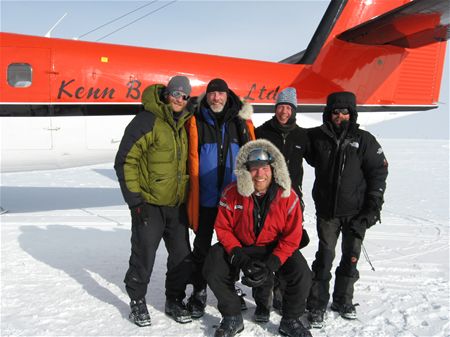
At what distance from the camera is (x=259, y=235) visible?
9.31 ft

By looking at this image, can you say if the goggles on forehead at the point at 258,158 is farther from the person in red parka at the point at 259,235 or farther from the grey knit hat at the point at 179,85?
the grey knit hat at the point at 179,85

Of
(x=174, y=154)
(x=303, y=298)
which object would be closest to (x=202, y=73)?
(x=174, y=154)

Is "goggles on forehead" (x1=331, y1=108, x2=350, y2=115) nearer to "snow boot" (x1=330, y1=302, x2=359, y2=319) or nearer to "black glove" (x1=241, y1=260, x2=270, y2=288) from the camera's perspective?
"black glove" (x1=241, y1=260, x2=270, y2=288)

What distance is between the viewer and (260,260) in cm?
279

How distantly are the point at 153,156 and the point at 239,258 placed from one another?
0.99 meters

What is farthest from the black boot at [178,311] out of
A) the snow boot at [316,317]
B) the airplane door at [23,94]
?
the airplane door at [23,94]

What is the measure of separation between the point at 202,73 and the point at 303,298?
13.3 ft

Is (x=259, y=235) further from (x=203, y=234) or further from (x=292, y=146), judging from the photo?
(x=292, y=146)

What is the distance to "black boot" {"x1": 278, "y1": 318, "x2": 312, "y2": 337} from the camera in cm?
278

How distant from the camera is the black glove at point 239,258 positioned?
271 centimetres

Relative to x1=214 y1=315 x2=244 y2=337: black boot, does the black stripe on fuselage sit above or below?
above

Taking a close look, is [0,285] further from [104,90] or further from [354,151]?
[354,151]

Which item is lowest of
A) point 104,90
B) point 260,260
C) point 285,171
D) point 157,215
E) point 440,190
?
point 440,190

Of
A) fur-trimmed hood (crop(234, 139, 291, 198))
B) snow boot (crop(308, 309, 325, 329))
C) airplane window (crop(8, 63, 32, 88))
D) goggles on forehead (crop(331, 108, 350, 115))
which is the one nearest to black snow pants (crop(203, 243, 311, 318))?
snow boot (crop(308, 309, 325, 329))
